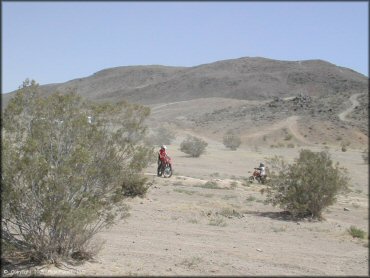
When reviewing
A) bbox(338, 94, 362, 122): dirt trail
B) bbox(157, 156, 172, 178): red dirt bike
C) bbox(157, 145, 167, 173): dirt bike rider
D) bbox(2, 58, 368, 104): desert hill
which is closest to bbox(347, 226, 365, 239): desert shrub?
bbox(157, 145, 167, 173): dirt bike rider

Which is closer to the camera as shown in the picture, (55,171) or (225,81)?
(55,171)

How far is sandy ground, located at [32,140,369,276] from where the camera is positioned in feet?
29.3

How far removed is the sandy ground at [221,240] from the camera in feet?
29.3

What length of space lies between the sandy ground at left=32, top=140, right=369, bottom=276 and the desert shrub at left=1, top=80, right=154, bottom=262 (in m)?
0.59

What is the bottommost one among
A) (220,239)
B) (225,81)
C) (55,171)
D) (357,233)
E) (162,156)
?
(220,239)

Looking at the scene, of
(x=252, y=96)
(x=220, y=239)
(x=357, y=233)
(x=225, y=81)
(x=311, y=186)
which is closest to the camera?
(x=220, y=239)

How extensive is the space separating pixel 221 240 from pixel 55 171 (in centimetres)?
443

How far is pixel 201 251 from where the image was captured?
1032 centimetres

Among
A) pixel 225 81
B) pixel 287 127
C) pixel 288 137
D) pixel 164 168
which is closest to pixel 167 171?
pixel 164 168

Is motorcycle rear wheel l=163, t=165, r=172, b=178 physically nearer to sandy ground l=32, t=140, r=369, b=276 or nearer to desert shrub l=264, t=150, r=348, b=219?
sandy ground l=32, t=140, r=369, b=276

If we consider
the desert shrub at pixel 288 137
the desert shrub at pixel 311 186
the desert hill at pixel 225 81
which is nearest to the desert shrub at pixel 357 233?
the desert shrub at pixel 311 186

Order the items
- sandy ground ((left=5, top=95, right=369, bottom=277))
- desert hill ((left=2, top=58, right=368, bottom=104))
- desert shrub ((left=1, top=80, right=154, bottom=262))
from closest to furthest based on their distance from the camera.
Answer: desert shrub ((left=1, top=80, right=154, bottom=262)), sandy ground ((left=5, top=95, right=369, bottom=277)), desert hill ((left=2, top=58, right=368, bottom=104))

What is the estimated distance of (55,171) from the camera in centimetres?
866

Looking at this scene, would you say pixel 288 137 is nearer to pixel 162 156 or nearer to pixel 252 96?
pixel 162 156
